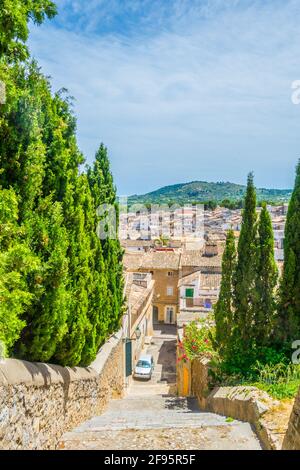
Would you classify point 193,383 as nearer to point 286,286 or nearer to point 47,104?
point 286,286

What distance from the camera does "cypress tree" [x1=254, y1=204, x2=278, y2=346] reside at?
960 centimetres

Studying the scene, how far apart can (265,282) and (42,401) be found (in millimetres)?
6192

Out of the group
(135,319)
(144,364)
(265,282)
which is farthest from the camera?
(144,364)

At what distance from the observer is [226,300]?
9.99 meters

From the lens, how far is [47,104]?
22.7 feet

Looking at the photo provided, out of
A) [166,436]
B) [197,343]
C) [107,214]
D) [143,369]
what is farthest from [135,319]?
[166,436]

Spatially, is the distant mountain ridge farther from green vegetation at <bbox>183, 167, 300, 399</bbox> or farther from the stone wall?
the stone wall

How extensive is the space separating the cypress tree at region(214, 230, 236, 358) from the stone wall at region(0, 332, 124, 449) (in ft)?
10.9

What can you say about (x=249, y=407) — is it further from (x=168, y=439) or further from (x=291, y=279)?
(x=291, y=279)

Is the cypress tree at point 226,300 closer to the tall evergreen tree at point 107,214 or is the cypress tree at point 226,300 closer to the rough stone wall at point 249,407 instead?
the rough stone wall at point 249,407

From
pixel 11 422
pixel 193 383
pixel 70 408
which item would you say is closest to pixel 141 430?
pixel 70 408

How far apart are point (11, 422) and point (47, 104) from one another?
513 cm
